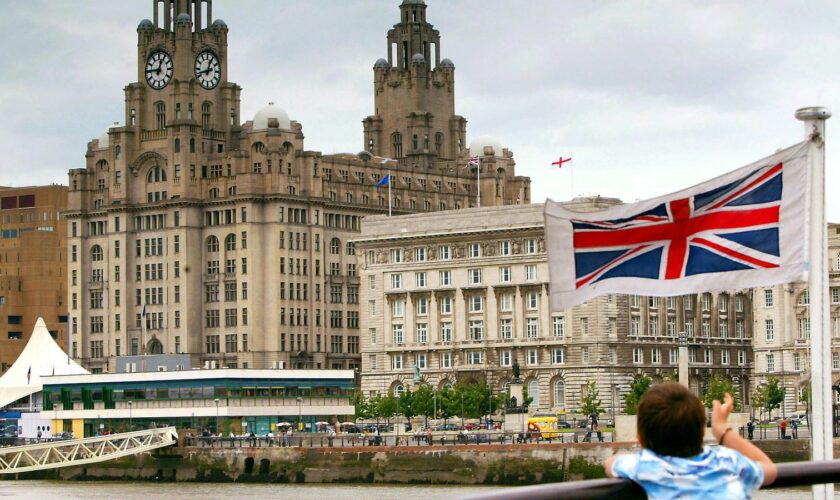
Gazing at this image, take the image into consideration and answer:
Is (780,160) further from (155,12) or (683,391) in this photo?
(155,12)

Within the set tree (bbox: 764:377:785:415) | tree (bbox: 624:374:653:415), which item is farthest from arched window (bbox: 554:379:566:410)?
tree (bbox: 764:377:785:415)

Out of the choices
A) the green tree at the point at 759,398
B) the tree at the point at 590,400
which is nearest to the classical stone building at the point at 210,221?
the tree at the point at 590,400

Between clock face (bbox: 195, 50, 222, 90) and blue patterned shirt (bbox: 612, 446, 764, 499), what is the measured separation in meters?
148

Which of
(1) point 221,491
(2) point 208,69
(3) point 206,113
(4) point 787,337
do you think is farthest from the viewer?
(2) point 208,69

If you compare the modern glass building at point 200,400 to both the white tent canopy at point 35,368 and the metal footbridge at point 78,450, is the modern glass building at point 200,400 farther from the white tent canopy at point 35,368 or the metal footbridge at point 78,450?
the metal footbridge at point 78,450

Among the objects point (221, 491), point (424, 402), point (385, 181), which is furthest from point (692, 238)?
point (385, 181)

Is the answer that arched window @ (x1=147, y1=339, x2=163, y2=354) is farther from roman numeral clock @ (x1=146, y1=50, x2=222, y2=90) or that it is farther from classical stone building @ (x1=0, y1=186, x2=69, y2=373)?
classical stone building @ (x1=0, y1=186, x2=69, y2=373)

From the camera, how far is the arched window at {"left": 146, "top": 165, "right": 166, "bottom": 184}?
156 meters

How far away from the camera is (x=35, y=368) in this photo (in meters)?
139

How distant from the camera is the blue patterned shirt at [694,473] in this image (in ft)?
34.7

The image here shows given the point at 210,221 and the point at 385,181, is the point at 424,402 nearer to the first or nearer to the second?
the point at 385,181

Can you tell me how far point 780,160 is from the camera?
16484 millimetres

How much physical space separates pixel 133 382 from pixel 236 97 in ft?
125

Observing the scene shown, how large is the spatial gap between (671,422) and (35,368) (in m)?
132
